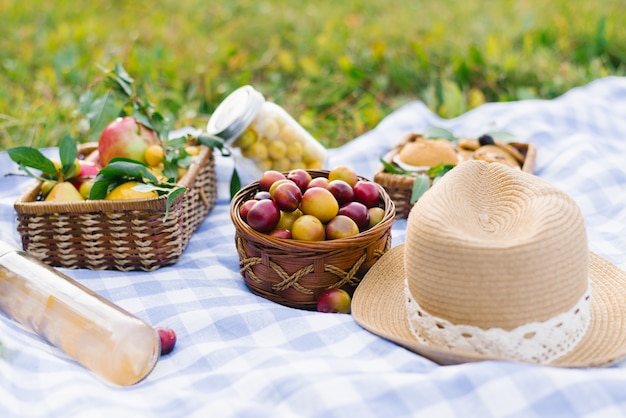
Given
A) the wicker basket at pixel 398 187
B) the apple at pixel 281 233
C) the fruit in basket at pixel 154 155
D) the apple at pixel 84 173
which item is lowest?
the wicker basket at pixel 398 187

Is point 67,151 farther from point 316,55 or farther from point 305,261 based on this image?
point 316,55

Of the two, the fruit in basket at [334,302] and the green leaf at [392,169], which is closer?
the fruit in basket at [334,302]

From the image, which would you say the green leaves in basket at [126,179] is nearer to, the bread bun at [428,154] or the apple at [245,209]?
the apple at [245,209]

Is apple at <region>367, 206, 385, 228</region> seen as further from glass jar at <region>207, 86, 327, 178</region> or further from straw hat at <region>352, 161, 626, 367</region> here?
glass jar at <region>207, 86, 327, 178</region>

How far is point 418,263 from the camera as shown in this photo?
1068 mm

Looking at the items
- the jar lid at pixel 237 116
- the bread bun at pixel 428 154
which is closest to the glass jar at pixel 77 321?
the jar lid at pixel 237 116

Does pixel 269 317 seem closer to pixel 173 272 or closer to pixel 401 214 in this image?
pixel 173 272

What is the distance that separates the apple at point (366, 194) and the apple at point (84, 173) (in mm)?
617

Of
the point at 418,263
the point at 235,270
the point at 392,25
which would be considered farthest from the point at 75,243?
the point at 392,25

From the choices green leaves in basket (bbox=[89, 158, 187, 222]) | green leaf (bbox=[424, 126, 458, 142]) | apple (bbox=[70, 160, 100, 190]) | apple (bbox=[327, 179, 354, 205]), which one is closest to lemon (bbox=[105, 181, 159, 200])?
green leaves in basket (bbox=[89, 158, 187, 222])

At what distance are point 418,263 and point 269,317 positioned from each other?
1.09ft

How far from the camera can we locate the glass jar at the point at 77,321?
3.61 feet

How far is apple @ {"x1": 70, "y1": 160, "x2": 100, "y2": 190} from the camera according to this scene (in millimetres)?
1564

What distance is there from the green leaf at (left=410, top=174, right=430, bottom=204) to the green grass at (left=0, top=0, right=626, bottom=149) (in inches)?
37.7
